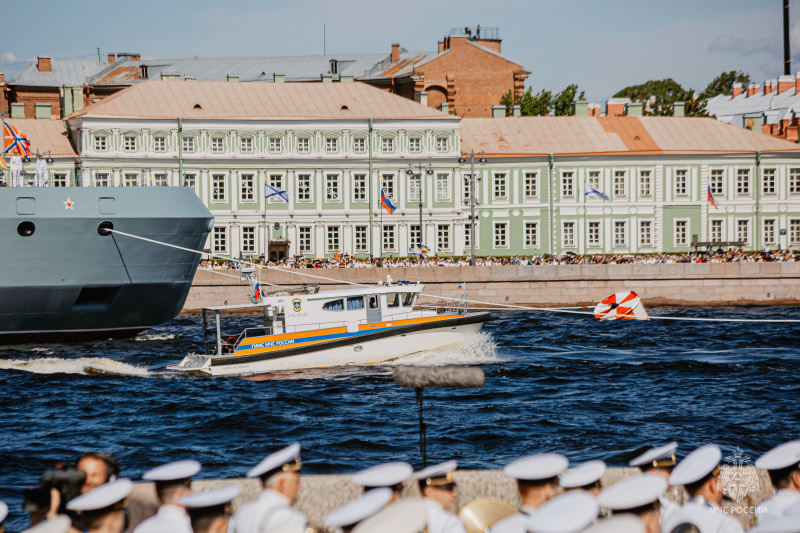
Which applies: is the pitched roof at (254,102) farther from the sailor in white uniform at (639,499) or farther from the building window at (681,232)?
the sailor in white uniform at (639,499)

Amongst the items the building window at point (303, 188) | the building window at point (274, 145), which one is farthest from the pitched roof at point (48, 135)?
the building window at point (303, 188)

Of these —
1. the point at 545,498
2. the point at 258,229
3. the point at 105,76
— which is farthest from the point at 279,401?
the point at 105,76

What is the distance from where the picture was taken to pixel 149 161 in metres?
55.4

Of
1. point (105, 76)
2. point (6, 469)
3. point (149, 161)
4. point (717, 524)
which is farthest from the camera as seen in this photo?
point (105, 76)

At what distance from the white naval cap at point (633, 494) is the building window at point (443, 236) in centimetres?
5232

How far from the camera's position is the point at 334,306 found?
25.0 m

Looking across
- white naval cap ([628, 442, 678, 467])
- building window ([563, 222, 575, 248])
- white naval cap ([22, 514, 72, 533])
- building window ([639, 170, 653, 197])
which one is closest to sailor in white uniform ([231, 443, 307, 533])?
white naval cap ([22, 514, 72, 533])

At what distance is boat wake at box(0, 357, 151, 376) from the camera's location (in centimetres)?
2477

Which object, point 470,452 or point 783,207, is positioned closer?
point 470,452

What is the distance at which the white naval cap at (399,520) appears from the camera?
503 cm

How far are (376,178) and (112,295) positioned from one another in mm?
29969

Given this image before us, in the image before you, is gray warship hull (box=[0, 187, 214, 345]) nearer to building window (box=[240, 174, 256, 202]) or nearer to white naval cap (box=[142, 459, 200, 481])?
white naval cap (box=[142, 459, 200, 481])

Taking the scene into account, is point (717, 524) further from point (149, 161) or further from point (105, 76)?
point (105, 76)

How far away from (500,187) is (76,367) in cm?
3768
